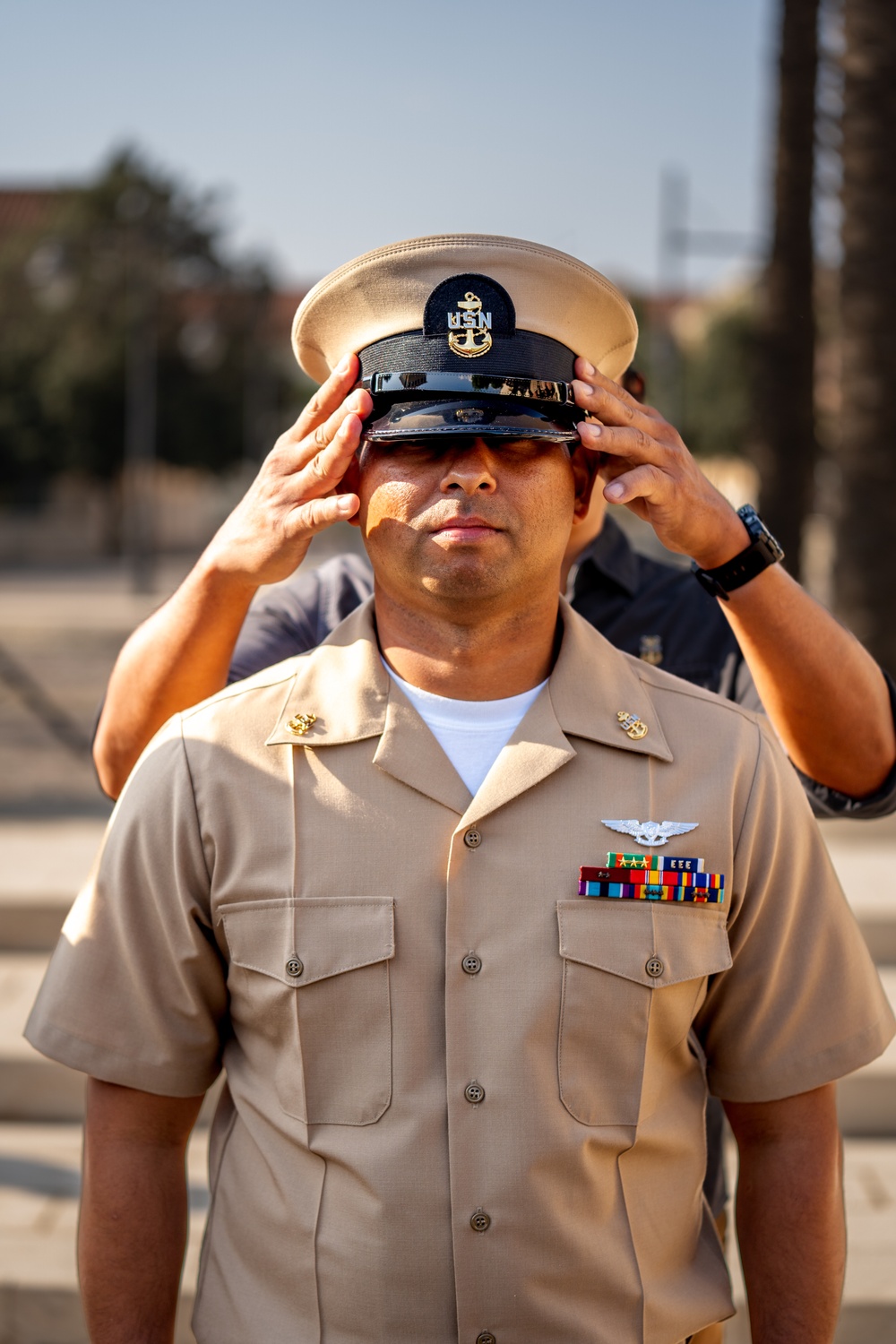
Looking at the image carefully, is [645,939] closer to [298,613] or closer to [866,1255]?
[298,613]

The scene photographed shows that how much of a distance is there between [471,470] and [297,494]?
0.28 metres

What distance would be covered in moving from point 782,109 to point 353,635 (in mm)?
9375

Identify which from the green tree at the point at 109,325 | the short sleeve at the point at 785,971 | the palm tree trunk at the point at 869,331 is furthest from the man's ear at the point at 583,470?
the green tree at the point at 109,325

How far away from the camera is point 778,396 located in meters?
10.1

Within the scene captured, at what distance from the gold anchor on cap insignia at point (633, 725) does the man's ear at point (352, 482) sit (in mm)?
441

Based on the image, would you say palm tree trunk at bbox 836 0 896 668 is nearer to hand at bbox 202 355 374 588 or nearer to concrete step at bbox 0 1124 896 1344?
concrete step at bbox 0 1124 896 1344

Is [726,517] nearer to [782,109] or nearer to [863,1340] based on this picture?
[863,1340]

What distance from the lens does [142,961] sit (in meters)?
1.78

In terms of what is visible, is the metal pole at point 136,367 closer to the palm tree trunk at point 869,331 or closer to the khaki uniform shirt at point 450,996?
the palm tree trunk at point 869,331

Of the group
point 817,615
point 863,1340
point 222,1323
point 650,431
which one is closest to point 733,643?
point 817,615

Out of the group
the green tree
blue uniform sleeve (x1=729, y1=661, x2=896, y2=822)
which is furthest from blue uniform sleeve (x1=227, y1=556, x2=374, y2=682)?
the green tree

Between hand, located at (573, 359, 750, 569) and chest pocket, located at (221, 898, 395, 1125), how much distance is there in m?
0.64

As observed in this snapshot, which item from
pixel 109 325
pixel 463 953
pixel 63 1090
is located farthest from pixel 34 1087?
pixel 109 325

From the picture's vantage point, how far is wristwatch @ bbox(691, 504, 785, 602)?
1.95m
